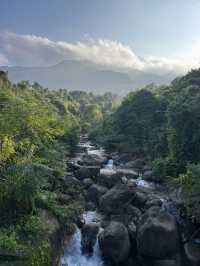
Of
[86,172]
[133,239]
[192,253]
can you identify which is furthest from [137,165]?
[192,253]

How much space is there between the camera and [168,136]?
30.0m

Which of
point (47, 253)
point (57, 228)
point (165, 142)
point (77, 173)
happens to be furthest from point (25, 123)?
point (165, 142)

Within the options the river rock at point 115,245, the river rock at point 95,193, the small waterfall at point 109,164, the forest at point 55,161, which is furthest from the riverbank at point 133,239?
the small waterfall at point 109,164

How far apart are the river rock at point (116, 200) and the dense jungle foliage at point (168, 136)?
3.63 m

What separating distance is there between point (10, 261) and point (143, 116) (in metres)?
36.2

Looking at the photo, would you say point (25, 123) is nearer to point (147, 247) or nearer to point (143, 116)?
point (147, 247)

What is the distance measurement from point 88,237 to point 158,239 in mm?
4121

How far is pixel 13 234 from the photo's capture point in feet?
38.9

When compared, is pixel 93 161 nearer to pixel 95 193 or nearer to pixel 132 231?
pixel 95 193

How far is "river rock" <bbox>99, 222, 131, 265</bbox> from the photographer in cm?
1466

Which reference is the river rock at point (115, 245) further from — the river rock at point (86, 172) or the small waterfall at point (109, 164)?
the small waterfall at point (109, 164)

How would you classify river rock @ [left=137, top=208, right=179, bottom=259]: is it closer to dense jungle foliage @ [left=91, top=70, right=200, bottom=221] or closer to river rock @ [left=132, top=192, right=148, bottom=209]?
dense jungle foliage @ [left=91, top=70, right=200, bottom=221]

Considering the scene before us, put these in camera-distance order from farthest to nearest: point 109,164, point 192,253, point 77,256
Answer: point 109,164
point 77,256
point 192,253

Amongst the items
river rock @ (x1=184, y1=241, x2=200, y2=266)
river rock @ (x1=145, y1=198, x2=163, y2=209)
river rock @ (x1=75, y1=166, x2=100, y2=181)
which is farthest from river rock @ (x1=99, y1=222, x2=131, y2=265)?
river rock @ (x1=75, y1=166, x2=100, y2=181)
